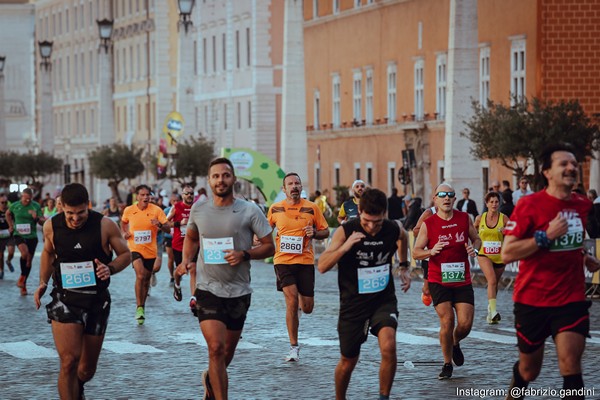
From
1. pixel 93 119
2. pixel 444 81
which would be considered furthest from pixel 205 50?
pixel 444 81

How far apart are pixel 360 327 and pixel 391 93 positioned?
47.2 metres

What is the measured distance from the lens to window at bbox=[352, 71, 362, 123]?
63.3 metres

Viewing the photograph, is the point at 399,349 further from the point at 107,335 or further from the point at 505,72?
the point at 505,72

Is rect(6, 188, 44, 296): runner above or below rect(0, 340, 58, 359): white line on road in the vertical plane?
above

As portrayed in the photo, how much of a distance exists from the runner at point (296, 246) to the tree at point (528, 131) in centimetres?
2135

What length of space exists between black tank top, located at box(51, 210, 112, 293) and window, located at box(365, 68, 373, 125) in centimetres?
4883

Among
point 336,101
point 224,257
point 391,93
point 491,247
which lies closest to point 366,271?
point 224,257

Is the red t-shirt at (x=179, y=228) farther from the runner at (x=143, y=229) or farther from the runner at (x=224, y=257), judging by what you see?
the runner at (x=224, y=257)

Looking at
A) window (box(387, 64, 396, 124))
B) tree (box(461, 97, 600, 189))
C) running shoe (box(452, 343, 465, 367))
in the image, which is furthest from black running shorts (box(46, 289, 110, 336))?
window (box(387, 64, 396, 124))

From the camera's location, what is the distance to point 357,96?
6356 cm

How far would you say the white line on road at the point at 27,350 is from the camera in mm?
18328

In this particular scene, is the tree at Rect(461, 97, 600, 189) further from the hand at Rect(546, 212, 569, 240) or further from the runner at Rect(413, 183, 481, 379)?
the hand at Rect(546, 212, 569, 240)

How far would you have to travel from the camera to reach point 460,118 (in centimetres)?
3691

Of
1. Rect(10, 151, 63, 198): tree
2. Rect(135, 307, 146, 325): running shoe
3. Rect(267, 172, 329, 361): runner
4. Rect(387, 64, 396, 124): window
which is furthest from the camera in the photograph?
Rect(10, 151, 63, 198): tree
